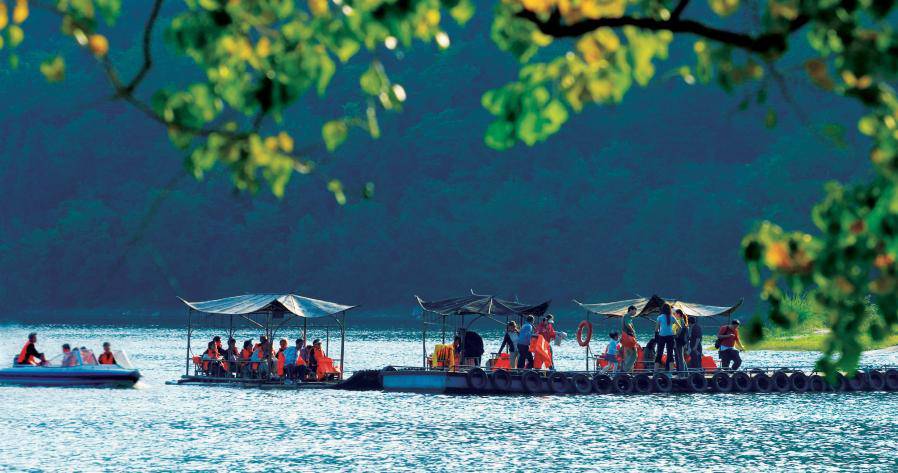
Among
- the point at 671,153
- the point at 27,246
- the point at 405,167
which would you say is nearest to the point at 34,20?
the point at 27,246

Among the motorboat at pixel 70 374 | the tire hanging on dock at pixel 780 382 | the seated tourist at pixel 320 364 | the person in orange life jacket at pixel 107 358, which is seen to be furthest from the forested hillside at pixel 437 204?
the seated tourist at pixel 320 364

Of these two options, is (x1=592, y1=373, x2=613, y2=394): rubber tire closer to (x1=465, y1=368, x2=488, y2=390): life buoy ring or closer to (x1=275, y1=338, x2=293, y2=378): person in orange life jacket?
(x1=465, y1=368, x2=488, y2=390): life buoy ring

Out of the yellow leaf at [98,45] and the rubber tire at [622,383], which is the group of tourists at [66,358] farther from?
the yellow leaf at [98,45]

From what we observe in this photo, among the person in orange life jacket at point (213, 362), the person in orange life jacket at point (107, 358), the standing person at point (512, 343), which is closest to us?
the standing person at point (512, 343)

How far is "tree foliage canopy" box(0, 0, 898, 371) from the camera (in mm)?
6172

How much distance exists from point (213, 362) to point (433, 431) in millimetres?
10479

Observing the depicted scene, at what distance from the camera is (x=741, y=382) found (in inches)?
1569

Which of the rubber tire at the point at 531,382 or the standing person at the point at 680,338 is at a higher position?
the standing person at the point at 680,338

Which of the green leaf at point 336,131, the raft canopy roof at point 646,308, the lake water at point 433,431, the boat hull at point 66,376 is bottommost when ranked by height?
the lake water at point 433,431

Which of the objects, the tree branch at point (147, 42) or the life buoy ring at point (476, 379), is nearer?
the tree branch at point (147, 42)

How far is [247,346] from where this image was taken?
4434 centimetres

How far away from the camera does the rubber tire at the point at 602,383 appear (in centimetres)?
3931

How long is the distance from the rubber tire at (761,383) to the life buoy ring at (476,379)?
8.06 metres

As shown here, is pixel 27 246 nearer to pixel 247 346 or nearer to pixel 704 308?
pixel 247 346
